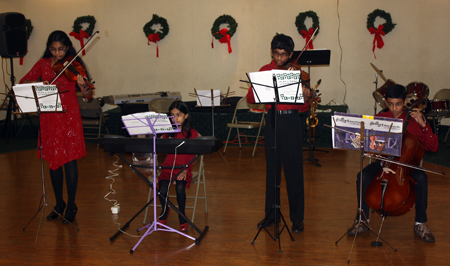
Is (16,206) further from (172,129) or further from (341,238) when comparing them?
(341,238)

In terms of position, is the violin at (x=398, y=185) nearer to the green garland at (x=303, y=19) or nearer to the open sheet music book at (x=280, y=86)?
the open sheet music book at (x=280, y=86)

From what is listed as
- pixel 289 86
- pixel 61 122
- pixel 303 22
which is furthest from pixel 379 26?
pixel 61 122

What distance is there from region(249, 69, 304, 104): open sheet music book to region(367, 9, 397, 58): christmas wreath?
586cm

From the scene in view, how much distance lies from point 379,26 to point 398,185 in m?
5.75

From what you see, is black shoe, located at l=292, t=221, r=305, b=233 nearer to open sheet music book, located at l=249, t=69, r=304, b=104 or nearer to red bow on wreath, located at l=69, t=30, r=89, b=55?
open sheet music book, located at l=249, t=69, r=304, b=104

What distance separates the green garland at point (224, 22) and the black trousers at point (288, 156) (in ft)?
18.2

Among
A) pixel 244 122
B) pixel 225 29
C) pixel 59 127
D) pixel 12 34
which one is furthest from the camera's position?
pixel 225 29

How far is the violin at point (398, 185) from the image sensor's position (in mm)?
2850

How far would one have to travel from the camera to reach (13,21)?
5934mm

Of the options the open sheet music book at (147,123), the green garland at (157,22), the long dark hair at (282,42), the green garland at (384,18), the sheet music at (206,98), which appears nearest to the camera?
the open sheet music book at (147,123)

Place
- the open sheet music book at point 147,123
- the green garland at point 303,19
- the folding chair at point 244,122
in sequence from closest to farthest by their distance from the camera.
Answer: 1. the open sheet music book at point 147,123
2. the folding chair at point 244,122
3. the green garland at point 303,19

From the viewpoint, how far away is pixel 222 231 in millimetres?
3303

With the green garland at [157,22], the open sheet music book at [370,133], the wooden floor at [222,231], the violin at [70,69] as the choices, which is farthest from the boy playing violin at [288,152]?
the green garland at [157,22]

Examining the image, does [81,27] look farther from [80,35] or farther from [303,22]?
[303,22]
